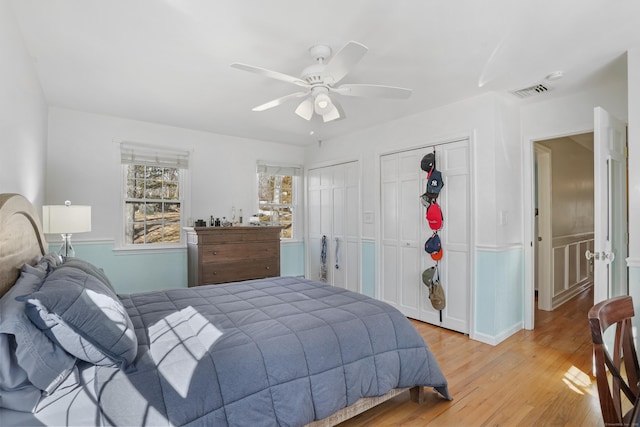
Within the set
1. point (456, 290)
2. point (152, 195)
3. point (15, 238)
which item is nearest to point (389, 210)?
point (456, 290)

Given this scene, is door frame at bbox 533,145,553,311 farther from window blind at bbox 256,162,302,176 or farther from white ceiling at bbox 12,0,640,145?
window blind at bbox 256,162,302,176

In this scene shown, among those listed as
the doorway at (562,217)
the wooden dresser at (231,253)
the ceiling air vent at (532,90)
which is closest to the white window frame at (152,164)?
the wooden dresser at (231,253)

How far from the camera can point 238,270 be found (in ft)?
14.3

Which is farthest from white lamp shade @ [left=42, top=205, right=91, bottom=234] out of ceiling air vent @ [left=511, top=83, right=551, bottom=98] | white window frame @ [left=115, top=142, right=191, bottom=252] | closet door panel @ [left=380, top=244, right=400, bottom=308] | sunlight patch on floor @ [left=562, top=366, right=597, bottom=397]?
ceiling air vent @ [left=511, top=83, right=551, bottom=98]

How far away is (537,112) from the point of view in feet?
11.9

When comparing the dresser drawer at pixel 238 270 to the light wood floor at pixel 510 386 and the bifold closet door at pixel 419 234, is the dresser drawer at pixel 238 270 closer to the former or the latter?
the bifold closet door at pixel 419 234

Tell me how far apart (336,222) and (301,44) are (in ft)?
10.2

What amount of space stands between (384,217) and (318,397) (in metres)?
3.00

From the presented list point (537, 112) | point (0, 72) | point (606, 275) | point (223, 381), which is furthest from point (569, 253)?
point (0, 72)

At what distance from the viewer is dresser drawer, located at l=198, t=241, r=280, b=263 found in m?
4.13

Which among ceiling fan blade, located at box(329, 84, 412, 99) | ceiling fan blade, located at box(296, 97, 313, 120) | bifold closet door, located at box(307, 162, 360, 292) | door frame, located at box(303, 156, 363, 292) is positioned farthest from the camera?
bifold closet door, located at box(307, 162, 360, 292)

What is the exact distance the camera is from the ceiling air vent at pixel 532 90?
317 cm

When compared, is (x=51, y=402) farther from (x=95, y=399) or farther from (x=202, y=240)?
(x=202, y=240)

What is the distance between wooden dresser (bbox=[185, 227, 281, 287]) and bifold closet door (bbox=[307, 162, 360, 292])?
906 millimetres
